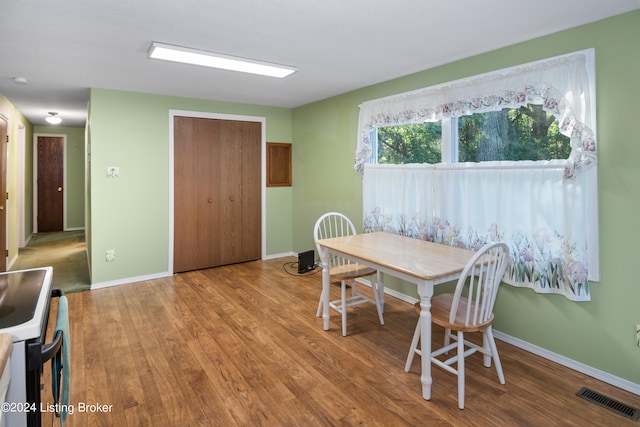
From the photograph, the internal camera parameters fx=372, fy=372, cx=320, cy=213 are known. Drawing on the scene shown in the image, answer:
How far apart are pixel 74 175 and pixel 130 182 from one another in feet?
16.2

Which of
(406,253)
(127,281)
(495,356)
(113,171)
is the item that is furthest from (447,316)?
(113,171)

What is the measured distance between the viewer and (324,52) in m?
3.06

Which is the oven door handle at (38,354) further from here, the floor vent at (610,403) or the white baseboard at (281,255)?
the white baseboard at (281,255)

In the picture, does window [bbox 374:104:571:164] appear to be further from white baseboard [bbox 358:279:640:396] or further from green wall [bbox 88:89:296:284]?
green wall [bbox 88:89:296:284]

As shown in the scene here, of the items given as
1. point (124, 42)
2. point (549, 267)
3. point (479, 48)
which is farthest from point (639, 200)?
point (124, 42)

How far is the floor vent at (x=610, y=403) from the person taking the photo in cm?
208

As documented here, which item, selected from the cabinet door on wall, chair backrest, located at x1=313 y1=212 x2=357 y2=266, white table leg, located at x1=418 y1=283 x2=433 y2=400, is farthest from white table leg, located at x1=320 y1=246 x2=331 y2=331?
the cabinet door on wall

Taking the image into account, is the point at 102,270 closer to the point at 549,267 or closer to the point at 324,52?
the point at 324,52

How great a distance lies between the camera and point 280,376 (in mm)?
2486

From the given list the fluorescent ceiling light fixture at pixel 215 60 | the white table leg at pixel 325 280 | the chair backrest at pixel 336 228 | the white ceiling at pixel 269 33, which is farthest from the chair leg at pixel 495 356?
the fluorescent ceiling light fixture at pixel 215 60

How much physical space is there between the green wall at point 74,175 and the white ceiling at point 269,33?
15.1 ft

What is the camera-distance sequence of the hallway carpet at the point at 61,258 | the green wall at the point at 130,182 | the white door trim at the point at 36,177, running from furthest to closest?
1. the white door trim at the point at 36,177
2. the hallway carpet at the point at 61,258
3. the green wall at the point at 130,182

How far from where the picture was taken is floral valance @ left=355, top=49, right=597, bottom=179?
243 cm

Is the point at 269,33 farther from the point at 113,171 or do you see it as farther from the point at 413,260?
the point at 113,171
